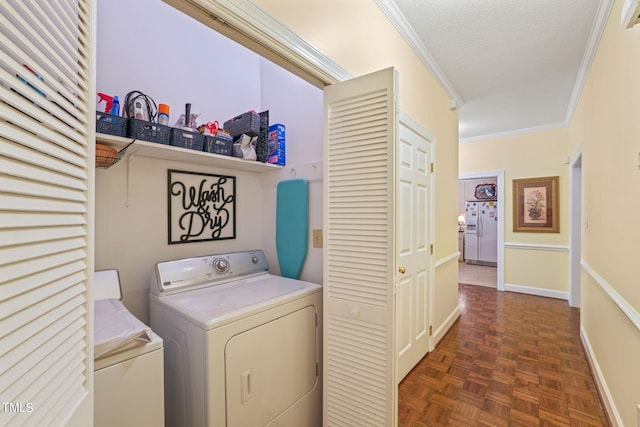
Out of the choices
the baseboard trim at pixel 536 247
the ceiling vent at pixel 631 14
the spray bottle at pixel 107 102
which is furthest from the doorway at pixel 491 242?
the spray bottle at pixel 107 102

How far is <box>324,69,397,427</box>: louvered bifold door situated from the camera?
4.30 ft

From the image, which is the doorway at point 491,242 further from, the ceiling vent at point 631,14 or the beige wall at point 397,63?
the ceiling vent at point 631,14

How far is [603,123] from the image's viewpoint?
2.06 metres

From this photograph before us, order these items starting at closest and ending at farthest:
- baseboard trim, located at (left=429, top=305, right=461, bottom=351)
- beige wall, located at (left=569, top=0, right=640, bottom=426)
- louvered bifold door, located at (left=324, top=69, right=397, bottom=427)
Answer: louvered bifold door, located at (left=324, top=69, right=397, bottom=427)
beige wall, located at (left=569, top=0, right=640, bottom=426)
baseboard trim, located at (left=429, top=305, right=461, bottom=351)

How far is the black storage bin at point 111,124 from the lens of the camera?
1.27 m

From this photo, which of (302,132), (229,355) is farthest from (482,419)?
(302,132)

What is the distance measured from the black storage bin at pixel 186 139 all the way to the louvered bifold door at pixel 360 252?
73 centimetres

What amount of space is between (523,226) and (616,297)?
3209 mm

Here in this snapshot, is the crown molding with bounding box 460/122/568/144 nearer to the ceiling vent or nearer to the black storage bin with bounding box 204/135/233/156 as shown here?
the ceiling vent

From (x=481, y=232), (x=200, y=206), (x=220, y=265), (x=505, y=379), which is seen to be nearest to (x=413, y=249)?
(x=505, y=379)

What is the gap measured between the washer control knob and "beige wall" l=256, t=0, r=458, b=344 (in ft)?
4.30

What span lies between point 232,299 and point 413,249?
147 cm

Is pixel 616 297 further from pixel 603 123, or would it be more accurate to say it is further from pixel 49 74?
pixel 49 74

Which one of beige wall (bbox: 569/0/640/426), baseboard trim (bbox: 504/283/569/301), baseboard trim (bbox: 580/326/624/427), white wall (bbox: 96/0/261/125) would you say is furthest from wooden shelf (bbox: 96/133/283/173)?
baseboard trim (bbox: 504/283/569/301)
